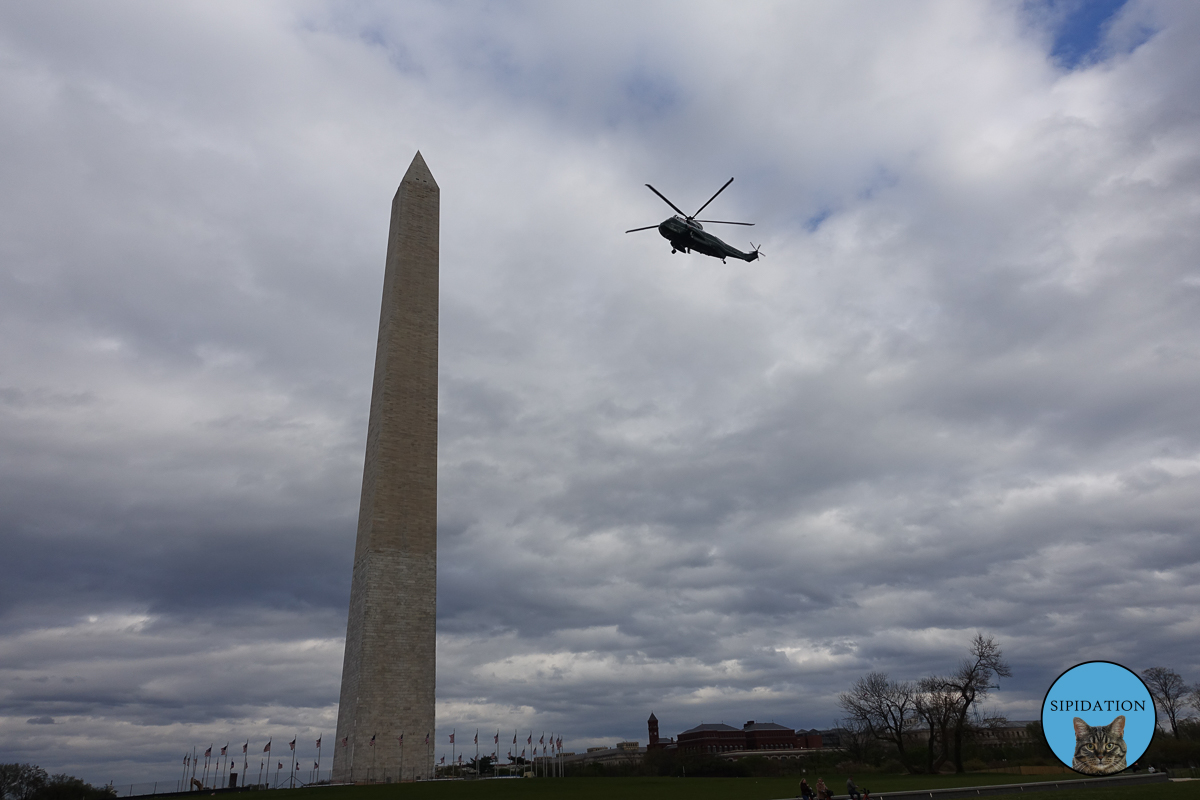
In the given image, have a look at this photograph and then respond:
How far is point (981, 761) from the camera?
7106 centimetres

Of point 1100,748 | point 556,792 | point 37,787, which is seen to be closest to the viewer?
point 1100,748

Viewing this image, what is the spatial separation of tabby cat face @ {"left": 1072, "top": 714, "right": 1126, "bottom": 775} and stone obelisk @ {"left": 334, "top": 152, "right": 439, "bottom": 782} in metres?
33.4

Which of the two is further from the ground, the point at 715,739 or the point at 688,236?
the point at 688,236

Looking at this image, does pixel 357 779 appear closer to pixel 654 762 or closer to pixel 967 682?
pixel 967 682

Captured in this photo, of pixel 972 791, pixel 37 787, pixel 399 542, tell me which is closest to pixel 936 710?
pixel 972 791

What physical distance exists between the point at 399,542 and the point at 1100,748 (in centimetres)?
3475

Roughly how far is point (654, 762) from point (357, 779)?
55037 millimetres

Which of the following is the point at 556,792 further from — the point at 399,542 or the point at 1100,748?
the point at 1100,748

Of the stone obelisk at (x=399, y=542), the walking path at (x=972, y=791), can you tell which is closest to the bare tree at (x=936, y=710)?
the walking path at (x=972, y=791)

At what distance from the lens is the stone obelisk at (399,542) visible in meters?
39.4

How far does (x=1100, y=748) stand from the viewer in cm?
1326

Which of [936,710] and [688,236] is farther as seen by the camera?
[936,710]

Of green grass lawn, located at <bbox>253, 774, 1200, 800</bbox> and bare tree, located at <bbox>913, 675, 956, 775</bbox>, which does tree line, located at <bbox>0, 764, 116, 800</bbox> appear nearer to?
green grass lawn, located at <bbox>253, 774, 1200, 800</bbox>

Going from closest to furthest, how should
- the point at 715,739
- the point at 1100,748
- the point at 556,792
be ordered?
the point at 1100,748 → the point at 556,792 → the point at 715,739
